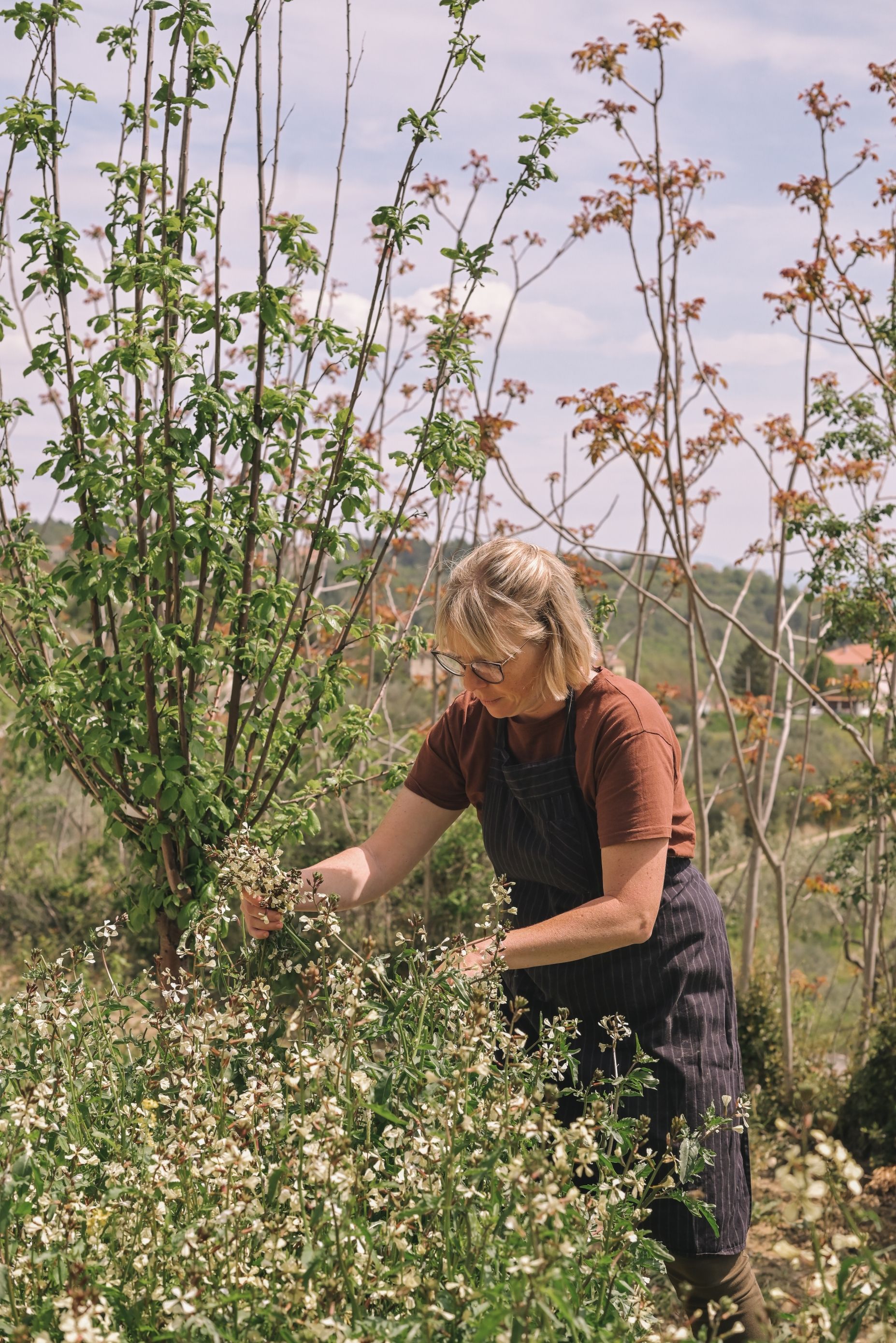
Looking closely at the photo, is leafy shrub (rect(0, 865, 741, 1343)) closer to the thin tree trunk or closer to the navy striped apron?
the navy striped apron

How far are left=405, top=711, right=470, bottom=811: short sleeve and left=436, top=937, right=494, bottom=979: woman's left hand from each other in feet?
2.32

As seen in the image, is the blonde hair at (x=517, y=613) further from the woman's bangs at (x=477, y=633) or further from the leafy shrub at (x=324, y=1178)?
the leafy shrub at (x=324, y=1178)

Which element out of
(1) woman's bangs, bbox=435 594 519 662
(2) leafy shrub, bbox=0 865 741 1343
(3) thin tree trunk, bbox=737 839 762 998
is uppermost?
(1) woman's bangs, bbox=435 594 519 662

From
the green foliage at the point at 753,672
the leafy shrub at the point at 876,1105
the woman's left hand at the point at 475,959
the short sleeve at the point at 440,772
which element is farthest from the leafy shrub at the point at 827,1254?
the green foliage at the point at 753,672

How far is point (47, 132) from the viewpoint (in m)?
2.42

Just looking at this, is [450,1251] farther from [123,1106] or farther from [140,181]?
[140,181]

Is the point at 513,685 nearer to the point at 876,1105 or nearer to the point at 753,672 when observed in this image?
the point at 876,1105

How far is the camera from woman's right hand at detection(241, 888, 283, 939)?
1931 millimetres

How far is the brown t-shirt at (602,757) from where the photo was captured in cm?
214

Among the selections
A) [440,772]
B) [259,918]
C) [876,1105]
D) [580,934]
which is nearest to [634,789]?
[580,934]

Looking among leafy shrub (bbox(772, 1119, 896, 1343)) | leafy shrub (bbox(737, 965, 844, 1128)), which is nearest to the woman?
leafy shrub (bbox(772, 1119, 896, 1343))

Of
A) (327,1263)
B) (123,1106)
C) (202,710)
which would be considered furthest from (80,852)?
(327,1263)

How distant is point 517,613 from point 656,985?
793 mm

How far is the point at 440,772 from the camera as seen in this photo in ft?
8.45
